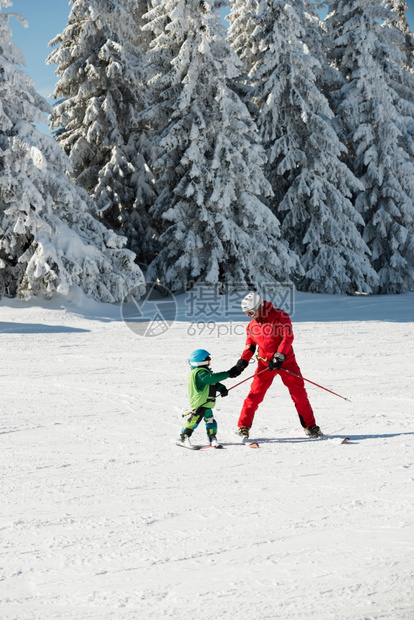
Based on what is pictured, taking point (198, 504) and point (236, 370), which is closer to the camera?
point (198, 504)

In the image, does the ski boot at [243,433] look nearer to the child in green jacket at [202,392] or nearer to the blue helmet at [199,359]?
the child in green jacket at [202,392]

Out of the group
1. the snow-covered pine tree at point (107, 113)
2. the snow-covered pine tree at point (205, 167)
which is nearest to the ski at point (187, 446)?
the snow-covered pine tree at point (205, 167)

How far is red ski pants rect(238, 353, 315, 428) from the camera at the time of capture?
5.93m

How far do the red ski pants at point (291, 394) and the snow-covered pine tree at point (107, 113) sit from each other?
45.6ft

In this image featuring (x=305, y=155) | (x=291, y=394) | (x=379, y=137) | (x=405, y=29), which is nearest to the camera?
(x=291, y=394)

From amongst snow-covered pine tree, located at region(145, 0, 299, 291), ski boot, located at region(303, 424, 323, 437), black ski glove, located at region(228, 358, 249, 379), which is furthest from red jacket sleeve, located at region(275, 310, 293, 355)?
snow-covered pine tree, located at region(145, 0, 299, 291)

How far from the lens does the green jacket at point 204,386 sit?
18.4ft

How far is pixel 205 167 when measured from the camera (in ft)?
56.9

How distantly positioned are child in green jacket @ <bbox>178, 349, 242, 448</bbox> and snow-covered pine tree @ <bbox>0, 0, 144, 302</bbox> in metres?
9.26

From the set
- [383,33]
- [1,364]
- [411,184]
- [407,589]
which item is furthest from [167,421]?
[383,33]

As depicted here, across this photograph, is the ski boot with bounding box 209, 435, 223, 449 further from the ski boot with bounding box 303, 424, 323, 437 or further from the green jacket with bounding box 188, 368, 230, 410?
the ski boot with bounding box 303, 424, 323, 437

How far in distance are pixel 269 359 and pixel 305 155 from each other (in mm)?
15462

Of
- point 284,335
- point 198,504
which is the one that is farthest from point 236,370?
point 198,504

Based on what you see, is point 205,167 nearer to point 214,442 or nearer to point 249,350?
point 249,350
